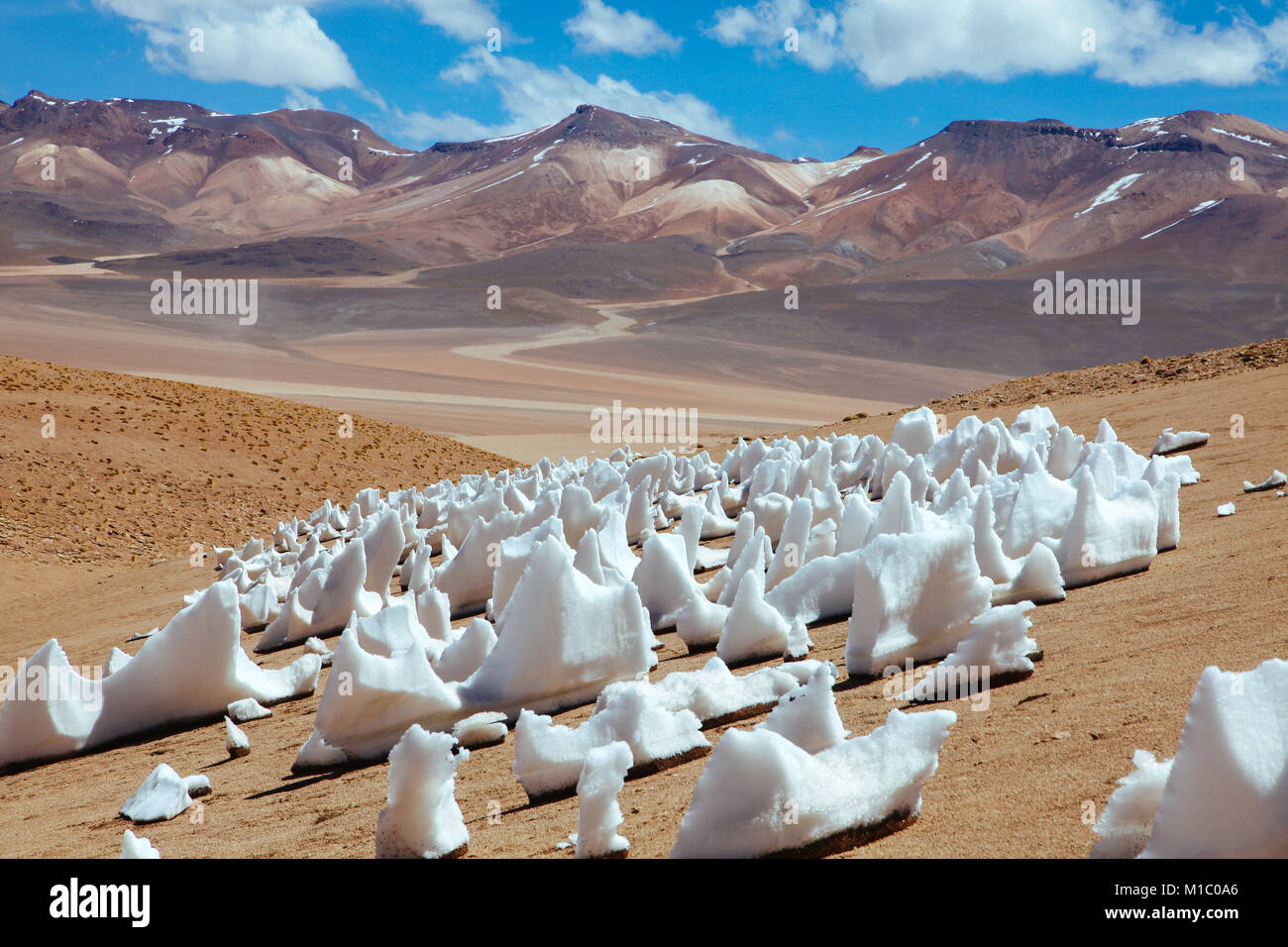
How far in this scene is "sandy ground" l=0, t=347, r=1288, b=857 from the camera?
2283mm

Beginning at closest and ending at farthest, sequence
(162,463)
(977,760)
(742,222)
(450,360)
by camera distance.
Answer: (977,760) → (162,463) → (450,360) → (742,222)

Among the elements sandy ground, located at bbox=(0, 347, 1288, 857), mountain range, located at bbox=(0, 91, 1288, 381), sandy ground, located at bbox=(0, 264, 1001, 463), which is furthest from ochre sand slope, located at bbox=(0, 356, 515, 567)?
mountain range, located at bbox=(0, 91, 1288, 381)

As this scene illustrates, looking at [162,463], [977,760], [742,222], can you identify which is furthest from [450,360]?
[742,222]

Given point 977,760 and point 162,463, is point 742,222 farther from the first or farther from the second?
point 977,760

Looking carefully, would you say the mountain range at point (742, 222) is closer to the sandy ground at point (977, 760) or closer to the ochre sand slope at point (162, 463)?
the ochre sand slope at point (162, 463)

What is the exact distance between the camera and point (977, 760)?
2539 millimetres

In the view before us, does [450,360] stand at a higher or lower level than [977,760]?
higher

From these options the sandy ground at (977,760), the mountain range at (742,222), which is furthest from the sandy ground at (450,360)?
the sandy ground at (977,760)

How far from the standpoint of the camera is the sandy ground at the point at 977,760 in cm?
228
